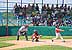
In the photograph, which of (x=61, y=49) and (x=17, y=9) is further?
(x=17, y=9)

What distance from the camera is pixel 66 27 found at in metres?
35.3

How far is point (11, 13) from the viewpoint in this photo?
34.6 meters

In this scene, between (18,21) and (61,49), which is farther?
(18,21)

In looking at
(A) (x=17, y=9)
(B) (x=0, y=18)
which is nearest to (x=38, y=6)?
(A) (x=17, y=9)

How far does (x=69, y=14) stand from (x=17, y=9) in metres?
7.24

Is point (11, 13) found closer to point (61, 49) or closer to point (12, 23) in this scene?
point (12, 23)

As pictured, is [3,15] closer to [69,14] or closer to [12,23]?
[12,23]

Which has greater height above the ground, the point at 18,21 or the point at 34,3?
the point at 34,3

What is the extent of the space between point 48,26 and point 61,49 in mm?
17527

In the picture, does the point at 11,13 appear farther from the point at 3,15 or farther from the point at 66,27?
the point at 66,27

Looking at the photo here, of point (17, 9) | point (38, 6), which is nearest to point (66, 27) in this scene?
point (38, 6)

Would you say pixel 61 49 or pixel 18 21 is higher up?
pixel 18 21

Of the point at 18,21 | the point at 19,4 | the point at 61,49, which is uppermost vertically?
the point at 19,4

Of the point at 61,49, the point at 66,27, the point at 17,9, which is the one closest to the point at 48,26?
the point at 66,27
